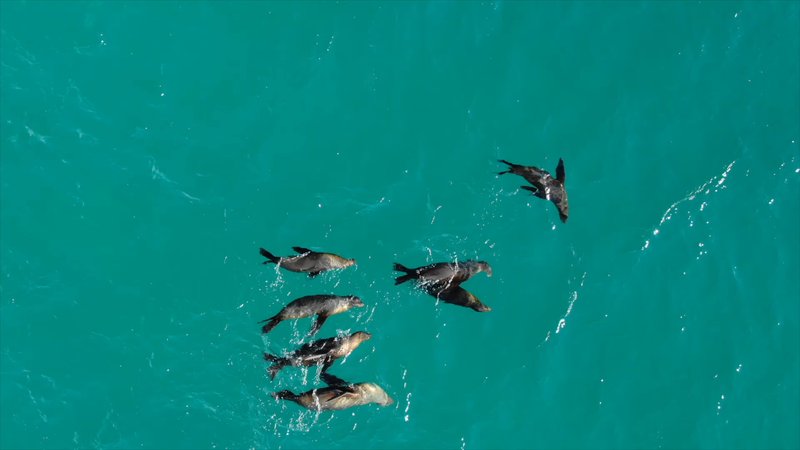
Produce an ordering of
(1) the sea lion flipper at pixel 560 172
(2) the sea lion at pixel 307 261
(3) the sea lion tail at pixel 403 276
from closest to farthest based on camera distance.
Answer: (3) the sea lion tail at pixel 403 276, (2) the sea lion at pixel 307 261, (1) the sea lion flipper at pixel 560 172

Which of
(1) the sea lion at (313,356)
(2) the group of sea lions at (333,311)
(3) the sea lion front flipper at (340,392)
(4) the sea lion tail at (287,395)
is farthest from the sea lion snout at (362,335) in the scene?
(4) the sea lion tail at (287,395)

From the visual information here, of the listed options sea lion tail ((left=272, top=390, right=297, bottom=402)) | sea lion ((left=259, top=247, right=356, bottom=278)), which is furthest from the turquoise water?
sea lion tail ((left=272, top=390, right=297, bottom=402))

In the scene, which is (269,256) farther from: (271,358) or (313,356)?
(313,356)

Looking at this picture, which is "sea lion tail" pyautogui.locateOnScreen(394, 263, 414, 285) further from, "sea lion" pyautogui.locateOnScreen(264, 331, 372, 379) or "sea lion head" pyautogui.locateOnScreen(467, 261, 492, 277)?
"sea lion" pyautogui.locateOnScreen(264, 331, 372, 379)

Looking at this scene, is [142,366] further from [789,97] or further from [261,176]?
[789,97]

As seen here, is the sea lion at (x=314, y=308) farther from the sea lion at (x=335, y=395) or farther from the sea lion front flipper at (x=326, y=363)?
the sea lion at (x=335, y=395)

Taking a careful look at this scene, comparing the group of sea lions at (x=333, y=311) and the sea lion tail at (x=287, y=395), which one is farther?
the group of sea lions at (x=333, y=311)

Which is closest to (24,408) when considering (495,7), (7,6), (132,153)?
(132,153)
